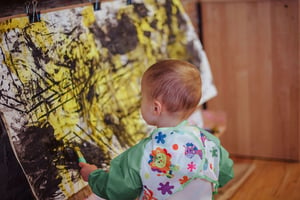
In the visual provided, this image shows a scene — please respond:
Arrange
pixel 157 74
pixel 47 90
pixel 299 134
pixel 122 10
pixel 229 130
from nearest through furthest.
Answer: pixel 157 74 < pixel 47 90 < pixel 122 10 < pixel 299 134 < pixel 229 130

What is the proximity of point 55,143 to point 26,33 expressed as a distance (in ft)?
1.15

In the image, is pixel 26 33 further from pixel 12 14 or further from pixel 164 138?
pixel 164 138

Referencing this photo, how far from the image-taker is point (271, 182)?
2588mm

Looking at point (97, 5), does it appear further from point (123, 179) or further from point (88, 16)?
point (123, 179)

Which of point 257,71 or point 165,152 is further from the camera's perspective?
point 257,71

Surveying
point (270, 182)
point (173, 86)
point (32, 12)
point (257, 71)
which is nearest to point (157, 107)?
point (173, 86)

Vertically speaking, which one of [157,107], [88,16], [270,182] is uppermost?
[88,16]

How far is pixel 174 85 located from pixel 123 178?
305 mm

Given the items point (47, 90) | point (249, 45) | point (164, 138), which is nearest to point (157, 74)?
point (164, 138)

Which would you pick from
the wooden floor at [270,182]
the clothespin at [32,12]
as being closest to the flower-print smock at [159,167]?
the clothespin at [32,12]

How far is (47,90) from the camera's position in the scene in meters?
1.60

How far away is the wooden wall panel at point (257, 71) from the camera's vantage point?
268 cm

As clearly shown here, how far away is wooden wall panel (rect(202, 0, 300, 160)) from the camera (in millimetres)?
2682

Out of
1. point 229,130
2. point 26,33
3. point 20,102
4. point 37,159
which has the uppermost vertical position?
point 26,33
